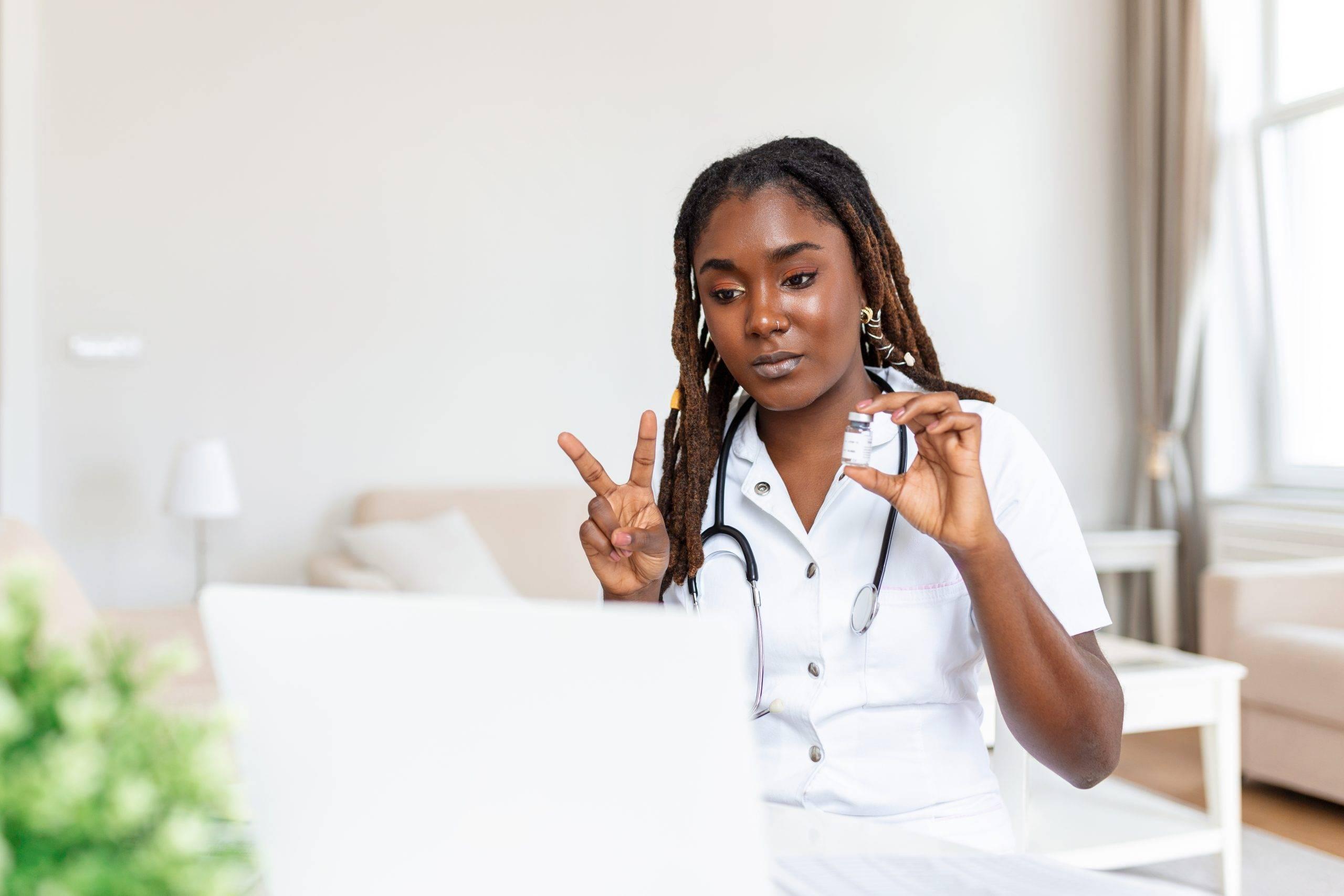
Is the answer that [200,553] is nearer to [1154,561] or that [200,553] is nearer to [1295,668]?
[1295,668]

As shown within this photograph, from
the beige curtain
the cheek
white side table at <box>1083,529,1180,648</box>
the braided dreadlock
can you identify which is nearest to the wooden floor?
white side table at <box>1083,529,1180,648</box>

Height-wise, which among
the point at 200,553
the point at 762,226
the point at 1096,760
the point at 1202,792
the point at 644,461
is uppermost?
the point at 762,226

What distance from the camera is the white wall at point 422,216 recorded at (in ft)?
11.7

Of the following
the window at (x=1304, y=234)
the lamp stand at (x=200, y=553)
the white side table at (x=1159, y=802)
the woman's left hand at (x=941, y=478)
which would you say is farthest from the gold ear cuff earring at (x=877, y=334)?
the window at (x=1304, y=234)

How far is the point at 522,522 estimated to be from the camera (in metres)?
3.67

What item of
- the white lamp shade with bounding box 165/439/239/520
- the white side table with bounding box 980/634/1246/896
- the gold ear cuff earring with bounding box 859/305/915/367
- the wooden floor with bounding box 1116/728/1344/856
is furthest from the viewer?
the white lamp shade with bounding box 165/439/239/520

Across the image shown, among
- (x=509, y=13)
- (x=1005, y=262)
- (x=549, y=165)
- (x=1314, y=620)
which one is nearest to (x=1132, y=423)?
(x=1005, y=262)

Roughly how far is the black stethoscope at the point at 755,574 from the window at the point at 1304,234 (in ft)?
11.1

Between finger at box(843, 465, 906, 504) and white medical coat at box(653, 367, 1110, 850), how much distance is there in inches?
6.2

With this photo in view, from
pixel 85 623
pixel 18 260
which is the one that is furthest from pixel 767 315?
pixel 18 260

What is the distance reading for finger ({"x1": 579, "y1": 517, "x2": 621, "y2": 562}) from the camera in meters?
1.17

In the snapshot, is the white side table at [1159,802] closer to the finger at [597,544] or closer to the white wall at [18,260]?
the finger at [597,544]

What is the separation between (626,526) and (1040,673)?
0.41 metres

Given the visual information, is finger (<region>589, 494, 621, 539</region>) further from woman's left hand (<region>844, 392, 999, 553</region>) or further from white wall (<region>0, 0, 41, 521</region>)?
white wall (<region>0, 0, 41, 521</region>)
